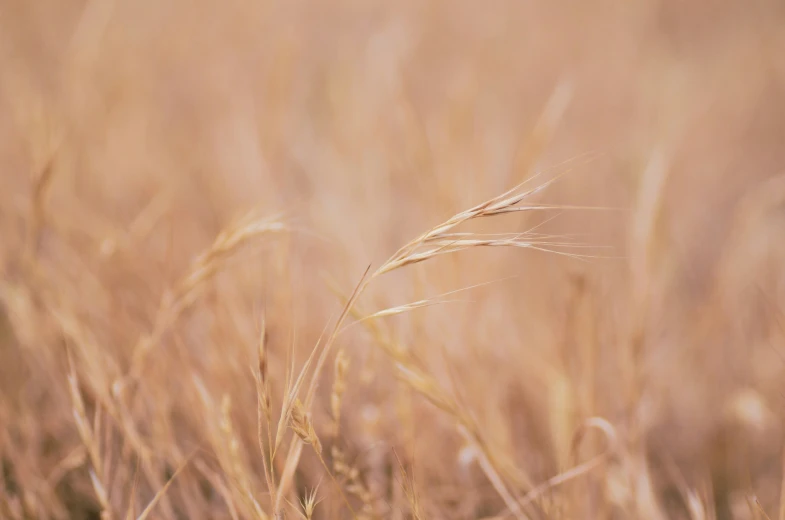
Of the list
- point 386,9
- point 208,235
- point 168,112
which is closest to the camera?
point 208,235

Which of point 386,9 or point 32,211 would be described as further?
point 386,9

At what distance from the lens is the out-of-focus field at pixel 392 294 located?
50 cm

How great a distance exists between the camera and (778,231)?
1040mm

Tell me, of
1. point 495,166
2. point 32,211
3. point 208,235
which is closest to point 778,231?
point 495,166

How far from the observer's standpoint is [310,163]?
129cm

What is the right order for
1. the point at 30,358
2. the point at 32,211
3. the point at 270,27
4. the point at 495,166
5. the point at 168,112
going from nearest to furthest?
the point at 32,211 → the point at 30,358 → the point at 495,166 → the point at 168,112 → the point at 270,27

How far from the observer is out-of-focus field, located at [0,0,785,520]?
0.50 meters

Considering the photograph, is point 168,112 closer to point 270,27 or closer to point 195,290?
point 270,27

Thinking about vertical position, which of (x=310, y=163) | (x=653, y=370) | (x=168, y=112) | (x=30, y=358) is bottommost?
(x=653, y=370)

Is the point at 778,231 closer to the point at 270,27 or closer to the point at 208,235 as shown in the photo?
the point at 208,235

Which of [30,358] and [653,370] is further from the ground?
[30,358]

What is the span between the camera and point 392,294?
846 mm

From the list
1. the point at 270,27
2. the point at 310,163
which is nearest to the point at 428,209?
the point at 310,163

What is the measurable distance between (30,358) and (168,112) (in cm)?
89
